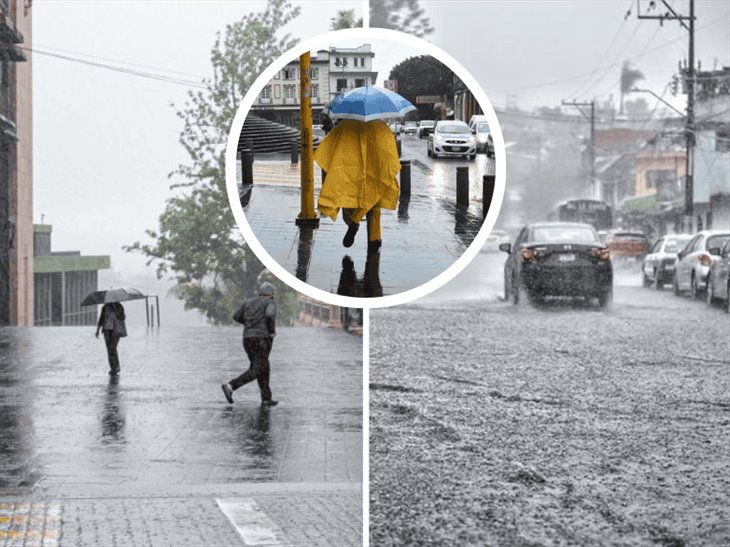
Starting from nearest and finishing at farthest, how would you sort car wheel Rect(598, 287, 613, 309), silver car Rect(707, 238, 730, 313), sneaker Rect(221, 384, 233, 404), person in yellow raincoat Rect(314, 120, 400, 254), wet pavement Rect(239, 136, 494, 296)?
1. person in yellow raincoat Rect(314, 120, 400, 254)
2. wet pavement Rect(239, 136, 494, 296)
3. silver car Rect(707, 238, 730, 313)
4. car wheel Rect(598, 287, 613, 309)
5. sneaker Rect(221, 384, 233, 404)

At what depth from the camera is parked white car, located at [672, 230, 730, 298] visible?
7.39m

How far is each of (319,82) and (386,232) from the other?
0.47m

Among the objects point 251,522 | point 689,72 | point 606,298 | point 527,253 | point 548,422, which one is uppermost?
point 689,72

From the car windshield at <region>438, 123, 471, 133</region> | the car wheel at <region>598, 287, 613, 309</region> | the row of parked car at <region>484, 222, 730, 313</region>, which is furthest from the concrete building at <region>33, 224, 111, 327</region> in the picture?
the car windshield at <region>438, 123, 471, 133</region>

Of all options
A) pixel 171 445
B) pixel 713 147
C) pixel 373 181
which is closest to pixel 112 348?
pixel 171 445

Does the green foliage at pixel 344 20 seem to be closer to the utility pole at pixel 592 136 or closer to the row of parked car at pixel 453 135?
the utility pole at pixel 592 136

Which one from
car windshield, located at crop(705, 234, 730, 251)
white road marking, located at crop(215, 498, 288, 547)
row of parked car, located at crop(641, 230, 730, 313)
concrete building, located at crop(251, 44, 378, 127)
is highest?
concrete building, located at crop(251, 44, 378, 127)

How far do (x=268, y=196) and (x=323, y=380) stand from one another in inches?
155

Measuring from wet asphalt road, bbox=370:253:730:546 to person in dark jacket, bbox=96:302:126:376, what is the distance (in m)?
1.50

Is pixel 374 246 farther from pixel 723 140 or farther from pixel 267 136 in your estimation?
pixel 723 140

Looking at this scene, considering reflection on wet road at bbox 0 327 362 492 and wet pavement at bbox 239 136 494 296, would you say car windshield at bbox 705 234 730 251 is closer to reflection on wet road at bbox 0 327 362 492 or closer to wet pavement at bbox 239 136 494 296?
reflection on wet road at bbox 0 327 362 492

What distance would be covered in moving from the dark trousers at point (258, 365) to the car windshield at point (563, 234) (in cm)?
145

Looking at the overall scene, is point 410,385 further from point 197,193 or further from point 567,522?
point 197,193

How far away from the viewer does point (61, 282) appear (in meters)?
7.19
